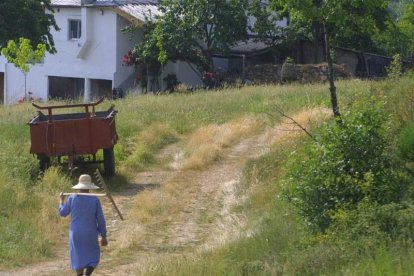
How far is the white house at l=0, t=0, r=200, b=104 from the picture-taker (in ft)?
133

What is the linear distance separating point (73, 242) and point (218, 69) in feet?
95.3

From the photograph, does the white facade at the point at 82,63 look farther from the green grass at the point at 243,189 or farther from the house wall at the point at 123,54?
the green grass at the point at 243,189

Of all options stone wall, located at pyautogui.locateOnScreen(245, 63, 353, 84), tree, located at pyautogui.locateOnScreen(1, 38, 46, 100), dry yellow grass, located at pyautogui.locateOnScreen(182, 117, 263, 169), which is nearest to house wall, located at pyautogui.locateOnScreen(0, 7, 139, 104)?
tree, located at pyautogui.locateOnScreen(1, 38, 46, 100)

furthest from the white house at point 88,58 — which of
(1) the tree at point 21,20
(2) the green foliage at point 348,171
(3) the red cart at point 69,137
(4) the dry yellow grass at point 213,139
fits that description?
(2) the green foliage at point 348,171

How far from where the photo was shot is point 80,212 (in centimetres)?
1045

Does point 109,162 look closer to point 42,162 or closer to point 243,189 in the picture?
point 42,162

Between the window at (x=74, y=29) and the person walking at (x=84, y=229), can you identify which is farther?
the window at (x=74, y=29)

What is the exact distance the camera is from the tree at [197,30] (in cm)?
3600

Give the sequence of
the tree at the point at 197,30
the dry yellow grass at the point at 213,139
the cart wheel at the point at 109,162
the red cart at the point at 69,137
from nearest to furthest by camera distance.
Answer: the red cart at the point at 69,137 < the cart wheel at the point at 109,162 < the dry yellow grass at the point at 213,139 < the tree at the point at 197,30

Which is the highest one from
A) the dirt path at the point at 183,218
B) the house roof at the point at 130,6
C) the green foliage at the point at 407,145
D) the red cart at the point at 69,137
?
the house roof at the point at 130,6

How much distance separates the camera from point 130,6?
40656mm

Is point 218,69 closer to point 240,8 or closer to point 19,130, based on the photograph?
point 240,8

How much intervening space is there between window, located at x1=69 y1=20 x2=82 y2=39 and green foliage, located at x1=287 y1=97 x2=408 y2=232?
33.6 metres

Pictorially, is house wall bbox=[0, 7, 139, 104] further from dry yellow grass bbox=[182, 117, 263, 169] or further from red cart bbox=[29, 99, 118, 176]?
red cart bbox=[29, 99, 118, 176]
